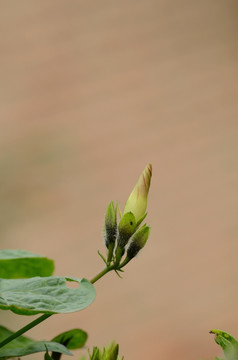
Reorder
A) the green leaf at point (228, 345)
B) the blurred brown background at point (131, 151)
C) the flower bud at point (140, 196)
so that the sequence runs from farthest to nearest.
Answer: the blurred brown background at point (131, 151)
the flower bud at point (140, 196)
the green leaf at point (228, 345)

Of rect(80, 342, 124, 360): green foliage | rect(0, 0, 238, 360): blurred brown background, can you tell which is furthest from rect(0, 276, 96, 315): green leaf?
rect(0, 0, 238, 360): blurred brown background

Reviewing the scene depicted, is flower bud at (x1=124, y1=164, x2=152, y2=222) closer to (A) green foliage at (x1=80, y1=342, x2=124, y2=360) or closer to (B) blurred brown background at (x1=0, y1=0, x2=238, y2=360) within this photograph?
(A) green foliage at (x1=80, y1=342, x2=124, y2=360)

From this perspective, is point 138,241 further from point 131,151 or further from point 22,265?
point 131,151

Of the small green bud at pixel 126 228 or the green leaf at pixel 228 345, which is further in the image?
the small green bud at pixel 126 228

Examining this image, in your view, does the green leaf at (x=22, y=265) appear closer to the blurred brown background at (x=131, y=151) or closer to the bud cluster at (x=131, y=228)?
the bud cluster at (x=131, y=228)

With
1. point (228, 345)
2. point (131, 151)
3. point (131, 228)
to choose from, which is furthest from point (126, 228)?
point (131, 151)

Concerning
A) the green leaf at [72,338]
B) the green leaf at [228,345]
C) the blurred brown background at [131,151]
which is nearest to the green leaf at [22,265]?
the green leaf at [72,338]

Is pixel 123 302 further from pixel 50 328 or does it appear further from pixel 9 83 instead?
pixel 9 83

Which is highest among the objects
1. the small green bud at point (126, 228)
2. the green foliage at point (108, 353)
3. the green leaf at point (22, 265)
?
the green leaf at point (22, 265)
